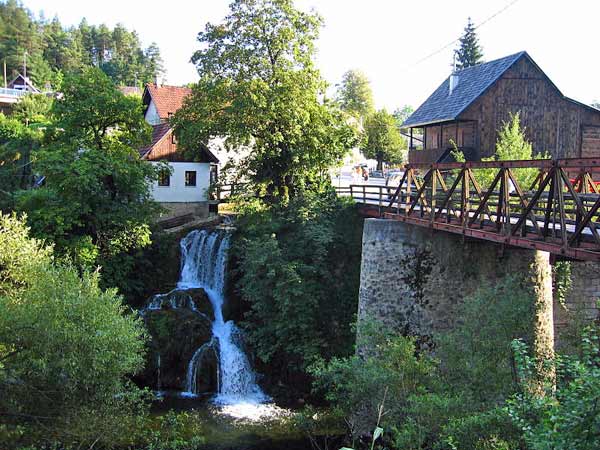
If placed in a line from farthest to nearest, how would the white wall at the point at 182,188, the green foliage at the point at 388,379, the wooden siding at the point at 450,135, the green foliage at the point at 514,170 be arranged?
the wooden siding at the point at 450,135 < the white wall at the point at 182,188 < the green foliage at the point at 514,170 < the green foliage at the point at 388,379

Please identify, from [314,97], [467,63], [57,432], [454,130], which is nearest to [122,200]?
[314,97]

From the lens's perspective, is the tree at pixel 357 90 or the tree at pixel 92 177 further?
the tree at pixel 357 90

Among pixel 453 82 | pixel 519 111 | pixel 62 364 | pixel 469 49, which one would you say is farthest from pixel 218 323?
pixel 469 49

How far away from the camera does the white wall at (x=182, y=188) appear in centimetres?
3030

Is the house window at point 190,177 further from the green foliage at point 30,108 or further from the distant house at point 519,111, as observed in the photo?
the green foliage at point 30,108

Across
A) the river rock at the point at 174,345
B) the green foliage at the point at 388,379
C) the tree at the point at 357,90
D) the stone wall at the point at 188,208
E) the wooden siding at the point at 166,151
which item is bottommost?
the river rock at the point at 174,345

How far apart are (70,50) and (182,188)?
74.4 metres

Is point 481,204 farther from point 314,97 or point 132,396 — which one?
point 314,97

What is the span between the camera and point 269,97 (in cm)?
2364

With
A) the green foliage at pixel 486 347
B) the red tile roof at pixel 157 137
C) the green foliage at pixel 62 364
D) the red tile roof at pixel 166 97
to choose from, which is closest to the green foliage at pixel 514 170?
the green foliage at pixel 486 347

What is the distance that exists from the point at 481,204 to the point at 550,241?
2.39 meters

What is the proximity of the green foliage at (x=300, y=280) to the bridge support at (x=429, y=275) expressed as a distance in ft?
10.8

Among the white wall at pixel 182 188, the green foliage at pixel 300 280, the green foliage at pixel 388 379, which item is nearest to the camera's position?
the green foliage at pixel 388 379

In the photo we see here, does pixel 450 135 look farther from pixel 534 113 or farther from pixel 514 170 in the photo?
pixel 514 170
